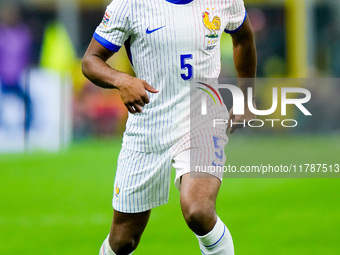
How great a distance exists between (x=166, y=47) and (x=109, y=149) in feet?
37.9

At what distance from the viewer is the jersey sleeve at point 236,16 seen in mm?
5508

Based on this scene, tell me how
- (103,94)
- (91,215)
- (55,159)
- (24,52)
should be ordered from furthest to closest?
(103,94) → (24,52) → (55,159) → (91,215)

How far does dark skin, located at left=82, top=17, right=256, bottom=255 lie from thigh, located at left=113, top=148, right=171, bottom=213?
0.10 metres

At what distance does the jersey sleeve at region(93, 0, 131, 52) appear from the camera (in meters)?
5.21

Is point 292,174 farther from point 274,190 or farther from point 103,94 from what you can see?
point 103,94

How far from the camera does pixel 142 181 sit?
529 centimetres

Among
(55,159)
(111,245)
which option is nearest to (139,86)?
(111,245)

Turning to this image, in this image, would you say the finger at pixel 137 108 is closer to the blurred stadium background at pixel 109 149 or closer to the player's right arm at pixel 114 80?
the player's right arm at pixel 114 80

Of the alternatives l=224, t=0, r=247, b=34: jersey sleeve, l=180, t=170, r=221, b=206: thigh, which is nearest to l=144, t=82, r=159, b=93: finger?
l=180, t=170, r=221, b=206: thigh

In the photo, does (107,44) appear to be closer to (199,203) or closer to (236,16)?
(236,16)

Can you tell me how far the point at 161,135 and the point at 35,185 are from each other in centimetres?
694

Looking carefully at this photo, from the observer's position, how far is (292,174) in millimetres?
13328

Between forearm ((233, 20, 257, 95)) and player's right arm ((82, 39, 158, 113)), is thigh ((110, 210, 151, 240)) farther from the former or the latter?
forearm ((233, 20, 257, 95))

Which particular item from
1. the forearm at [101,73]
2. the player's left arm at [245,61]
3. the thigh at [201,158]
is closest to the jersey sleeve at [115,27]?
the forearm at [101,73]
